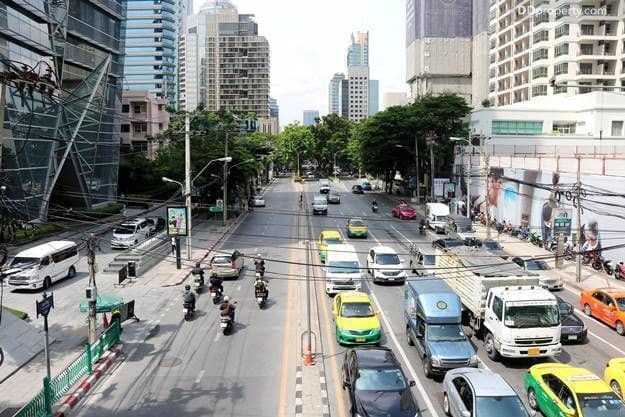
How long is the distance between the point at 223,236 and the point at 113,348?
90.9 ft

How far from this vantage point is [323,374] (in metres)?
18.4

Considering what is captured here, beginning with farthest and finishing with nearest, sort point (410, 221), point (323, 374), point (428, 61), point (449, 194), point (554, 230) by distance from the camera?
point (428, 61)
point (449, 194)
point (410, 221)
point (554, 230)
point (323, 374)

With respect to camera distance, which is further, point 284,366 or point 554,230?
point 554,230

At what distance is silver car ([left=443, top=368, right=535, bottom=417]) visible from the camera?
44.7ft

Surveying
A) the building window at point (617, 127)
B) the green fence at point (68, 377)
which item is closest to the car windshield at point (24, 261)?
the green fence at point (68, 377)

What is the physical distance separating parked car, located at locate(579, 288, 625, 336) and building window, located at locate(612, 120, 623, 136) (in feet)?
161

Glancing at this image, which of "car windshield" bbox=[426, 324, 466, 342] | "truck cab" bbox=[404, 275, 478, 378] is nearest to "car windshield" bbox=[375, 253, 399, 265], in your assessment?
"truck cab" bbox=[404, 275, 478, 378]

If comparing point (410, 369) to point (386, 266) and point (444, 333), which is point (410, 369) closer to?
point (444, 333)

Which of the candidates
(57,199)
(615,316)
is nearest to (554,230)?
(615,316)

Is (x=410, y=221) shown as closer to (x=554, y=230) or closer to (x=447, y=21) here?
(x=554, y=230)

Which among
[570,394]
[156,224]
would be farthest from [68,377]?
[156,224]

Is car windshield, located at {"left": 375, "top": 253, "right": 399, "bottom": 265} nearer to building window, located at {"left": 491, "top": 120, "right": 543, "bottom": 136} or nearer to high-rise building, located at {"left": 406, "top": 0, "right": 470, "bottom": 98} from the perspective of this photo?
building window, located at {"left": 491, "top": 120, "right": 543, "bottom": 136}

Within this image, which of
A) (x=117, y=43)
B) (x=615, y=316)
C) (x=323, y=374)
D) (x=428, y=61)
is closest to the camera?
(x=323, y=374)

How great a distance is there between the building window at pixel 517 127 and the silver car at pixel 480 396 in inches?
2371
